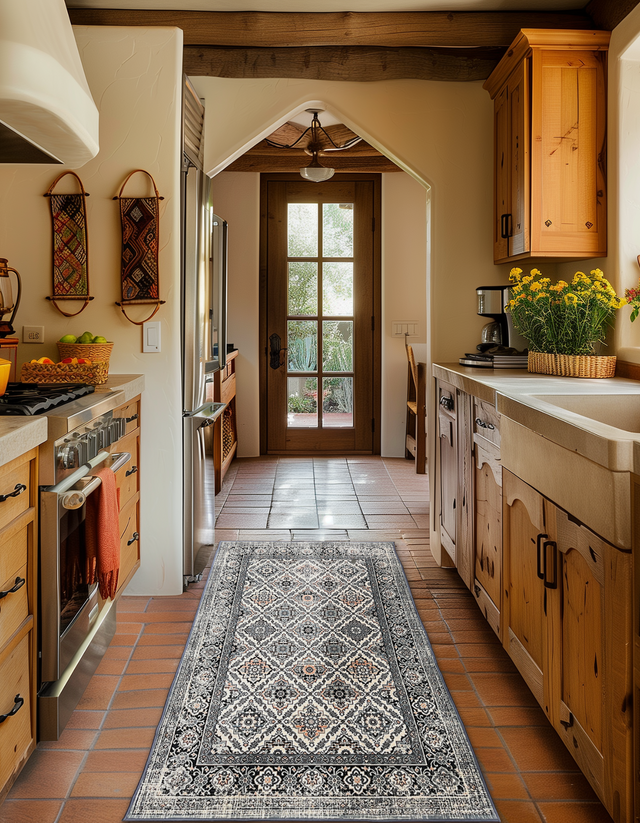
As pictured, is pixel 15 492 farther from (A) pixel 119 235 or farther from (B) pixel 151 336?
(A) pixel 119 235

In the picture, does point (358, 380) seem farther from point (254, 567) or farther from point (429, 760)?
point (429, 760)

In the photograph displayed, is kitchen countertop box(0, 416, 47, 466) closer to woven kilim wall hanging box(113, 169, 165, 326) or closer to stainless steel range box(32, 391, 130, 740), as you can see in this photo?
stainless steel range box(32, 391, 130, 740)

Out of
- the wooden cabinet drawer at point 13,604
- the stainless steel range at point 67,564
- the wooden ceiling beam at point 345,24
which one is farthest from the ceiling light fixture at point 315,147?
the wooden cabinet drawer at point 13,604

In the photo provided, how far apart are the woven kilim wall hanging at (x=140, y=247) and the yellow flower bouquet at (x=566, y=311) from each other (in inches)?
60.3

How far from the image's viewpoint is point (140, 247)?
8.75 ft

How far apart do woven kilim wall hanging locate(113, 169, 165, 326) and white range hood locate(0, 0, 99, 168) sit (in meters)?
0.55

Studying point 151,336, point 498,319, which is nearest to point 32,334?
point 151,336

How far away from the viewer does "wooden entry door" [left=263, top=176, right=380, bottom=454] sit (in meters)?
5.62

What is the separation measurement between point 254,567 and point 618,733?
204 centimetres

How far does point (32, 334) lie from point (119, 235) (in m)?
0.57

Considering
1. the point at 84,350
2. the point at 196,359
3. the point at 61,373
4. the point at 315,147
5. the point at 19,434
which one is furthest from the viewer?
the point at 315,147

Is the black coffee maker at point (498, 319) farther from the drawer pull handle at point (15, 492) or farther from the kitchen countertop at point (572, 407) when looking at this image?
the drawer pull handle at point (15, 492)

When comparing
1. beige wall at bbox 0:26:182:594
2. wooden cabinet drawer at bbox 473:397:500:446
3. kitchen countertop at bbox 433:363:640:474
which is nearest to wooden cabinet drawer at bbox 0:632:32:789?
beige wall at bbox 0:26:182:594

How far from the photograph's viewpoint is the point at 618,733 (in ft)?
3.91
